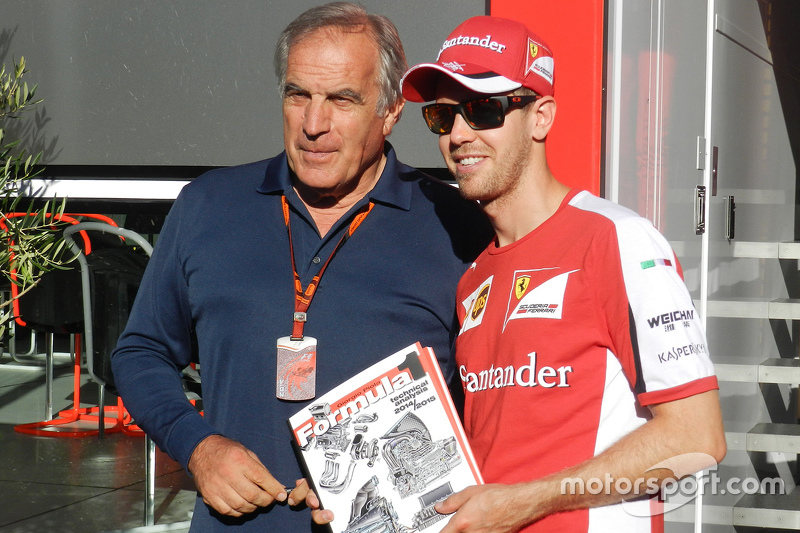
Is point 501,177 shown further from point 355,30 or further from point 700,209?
point 700,209

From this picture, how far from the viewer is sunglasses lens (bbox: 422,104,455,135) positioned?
5.65 feet

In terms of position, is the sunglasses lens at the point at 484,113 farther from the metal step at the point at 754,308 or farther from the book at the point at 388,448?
the metal step at the point at 754,308

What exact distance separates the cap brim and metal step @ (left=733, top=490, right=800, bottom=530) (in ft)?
8.28

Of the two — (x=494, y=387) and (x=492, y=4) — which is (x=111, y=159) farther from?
(x=494, y=387)

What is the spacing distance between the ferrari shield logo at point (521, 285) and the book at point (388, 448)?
215mm

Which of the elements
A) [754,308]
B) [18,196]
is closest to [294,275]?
[18,196]

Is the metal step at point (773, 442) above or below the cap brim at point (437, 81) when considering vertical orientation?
below

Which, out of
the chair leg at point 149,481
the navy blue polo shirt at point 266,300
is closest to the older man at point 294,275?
the navy blue polo shirt at point 266,300

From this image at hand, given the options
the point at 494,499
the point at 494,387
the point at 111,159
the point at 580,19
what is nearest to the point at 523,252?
the point at 494,387

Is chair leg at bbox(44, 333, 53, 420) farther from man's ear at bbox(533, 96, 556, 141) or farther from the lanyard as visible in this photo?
man's ear at bbox(533, 96, 556, 141)

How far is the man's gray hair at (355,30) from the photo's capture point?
198 cm

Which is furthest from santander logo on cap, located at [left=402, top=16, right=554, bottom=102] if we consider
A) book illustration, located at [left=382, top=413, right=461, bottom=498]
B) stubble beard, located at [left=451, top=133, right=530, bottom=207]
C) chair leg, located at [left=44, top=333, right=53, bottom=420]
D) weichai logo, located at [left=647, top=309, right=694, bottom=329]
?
chair leg, located at [left=44, top=333, right=53, bottom=420]

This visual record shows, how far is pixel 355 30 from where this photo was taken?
6.48 ft

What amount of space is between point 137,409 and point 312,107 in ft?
2.75
